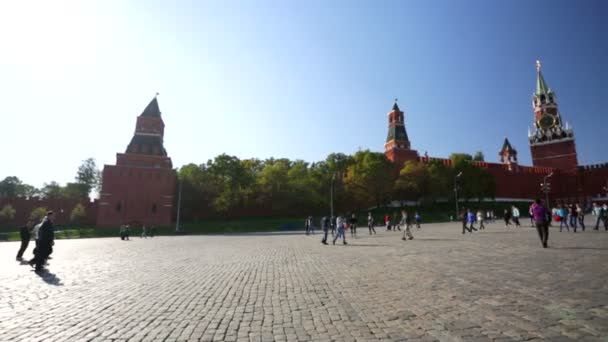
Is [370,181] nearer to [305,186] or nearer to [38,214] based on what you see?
[305,186]

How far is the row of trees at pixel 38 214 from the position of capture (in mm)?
42969

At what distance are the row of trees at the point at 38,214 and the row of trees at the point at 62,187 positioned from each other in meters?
26.0

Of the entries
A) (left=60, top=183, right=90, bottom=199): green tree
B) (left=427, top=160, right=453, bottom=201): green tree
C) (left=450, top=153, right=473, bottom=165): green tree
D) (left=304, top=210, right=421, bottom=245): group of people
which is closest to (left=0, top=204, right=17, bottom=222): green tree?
(left=60, top=183, right=90, bottom=199): green tree

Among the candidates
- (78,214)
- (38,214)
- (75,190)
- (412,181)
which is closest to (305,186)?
(412,181)

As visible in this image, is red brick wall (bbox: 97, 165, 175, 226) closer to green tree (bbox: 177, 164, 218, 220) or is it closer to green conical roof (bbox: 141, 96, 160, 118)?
green tree (bbox: 177, 164, 218, 220)

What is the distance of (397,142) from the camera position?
2447 inches

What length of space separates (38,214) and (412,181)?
189ft

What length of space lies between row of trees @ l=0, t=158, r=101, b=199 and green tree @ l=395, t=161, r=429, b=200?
68.5m

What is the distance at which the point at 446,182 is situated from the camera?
56500mm

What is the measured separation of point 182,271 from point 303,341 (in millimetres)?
5873

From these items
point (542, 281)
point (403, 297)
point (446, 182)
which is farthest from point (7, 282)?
point (446, 182)

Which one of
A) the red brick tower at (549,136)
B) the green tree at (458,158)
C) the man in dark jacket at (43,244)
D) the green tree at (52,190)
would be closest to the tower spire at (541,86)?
the red brick tower at (549,136)

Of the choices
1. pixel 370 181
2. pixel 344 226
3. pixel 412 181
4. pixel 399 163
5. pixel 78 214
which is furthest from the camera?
pixel 399 163

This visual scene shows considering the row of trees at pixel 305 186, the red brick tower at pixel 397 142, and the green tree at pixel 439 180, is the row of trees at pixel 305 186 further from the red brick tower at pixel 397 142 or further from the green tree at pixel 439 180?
the red brick tower at pixel 397 142
